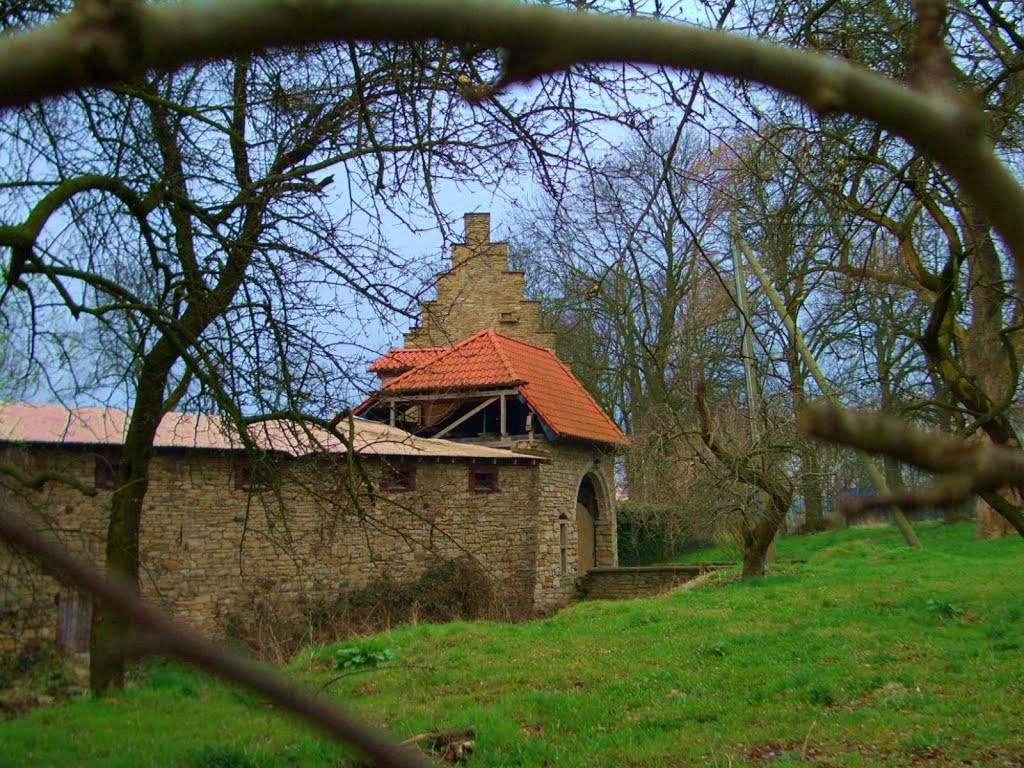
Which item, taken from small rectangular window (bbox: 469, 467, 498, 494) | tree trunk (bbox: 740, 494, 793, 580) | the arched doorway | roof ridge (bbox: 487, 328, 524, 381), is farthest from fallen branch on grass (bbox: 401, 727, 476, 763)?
the arched doorway

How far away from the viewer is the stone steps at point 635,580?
20.1m

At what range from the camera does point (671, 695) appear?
7668 millimetres

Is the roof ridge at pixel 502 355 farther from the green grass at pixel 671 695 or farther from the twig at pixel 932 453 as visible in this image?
the twig at pixel 932 453

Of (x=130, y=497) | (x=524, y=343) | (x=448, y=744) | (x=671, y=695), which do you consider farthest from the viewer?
(x=524, y=343)

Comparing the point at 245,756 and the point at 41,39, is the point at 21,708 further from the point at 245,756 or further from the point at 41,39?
the point at 41,39

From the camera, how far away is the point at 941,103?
93 cm

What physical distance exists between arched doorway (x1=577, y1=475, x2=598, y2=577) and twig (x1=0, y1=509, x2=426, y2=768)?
22210 mm

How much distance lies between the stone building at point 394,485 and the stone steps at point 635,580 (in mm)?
475

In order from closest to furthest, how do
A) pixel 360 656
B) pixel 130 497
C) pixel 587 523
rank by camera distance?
pixel 130 497 < pixel 360 656 < pixel 587 523

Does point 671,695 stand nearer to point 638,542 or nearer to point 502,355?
point 502,355

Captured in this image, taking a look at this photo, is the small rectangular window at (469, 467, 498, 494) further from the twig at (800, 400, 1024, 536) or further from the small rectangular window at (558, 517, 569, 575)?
the twig at (800, 400, 1024, 536)

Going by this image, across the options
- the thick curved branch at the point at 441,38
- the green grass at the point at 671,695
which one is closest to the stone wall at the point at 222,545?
the green grass at the point at 671,695

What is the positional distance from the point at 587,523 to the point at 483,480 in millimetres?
5300

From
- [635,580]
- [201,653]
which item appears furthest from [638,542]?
[201,653]
